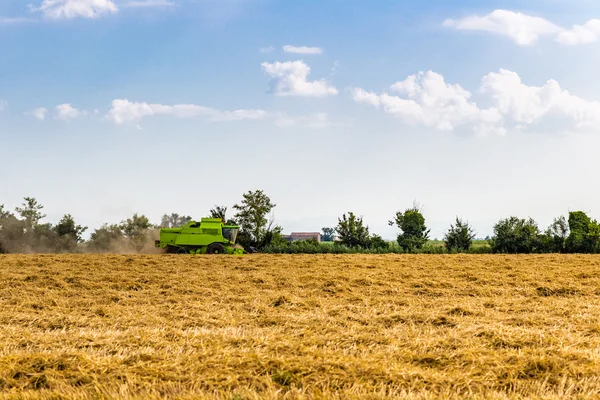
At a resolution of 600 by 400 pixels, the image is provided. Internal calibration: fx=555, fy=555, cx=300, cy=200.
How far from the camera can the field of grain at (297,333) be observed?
3.56 meters

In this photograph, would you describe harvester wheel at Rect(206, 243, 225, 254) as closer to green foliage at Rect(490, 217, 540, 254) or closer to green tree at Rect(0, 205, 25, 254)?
green tree at Rect(0, 205, 25, 254)

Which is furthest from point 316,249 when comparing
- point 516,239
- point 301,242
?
point 516,239

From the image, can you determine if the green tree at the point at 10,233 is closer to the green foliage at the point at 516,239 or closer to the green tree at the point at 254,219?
the green tree at the point at 254,219

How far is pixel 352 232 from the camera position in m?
20.7

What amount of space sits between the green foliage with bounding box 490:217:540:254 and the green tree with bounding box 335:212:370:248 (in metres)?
4.61

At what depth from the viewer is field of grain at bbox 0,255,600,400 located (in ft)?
11.7

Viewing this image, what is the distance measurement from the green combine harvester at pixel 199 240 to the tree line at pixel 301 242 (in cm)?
266

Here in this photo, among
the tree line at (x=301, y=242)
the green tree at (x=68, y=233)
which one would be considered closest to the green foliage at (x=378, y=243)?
the tree line at (x=301, y=242)

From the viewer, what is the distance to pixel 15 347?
15.1 feet

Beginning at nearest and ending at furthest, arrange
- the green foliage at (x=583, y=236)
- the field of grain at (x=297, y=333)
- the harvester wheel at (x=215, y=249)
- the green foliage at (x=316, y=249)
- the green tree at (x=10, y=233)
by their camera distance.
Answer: the field of grain at (x=297, y=333) < the harvester wheel at (x=215, y=249) < the green foliage at (x=316, y=249) < the green foliage at (x=583, y=236) < the green tree at (x=10, y=233)

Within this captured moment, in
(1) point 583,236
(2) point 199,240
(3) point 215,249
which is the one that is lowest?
(3) point 215,249

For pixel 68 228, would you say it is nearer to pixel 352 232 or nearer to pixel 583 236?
pixel 352 232

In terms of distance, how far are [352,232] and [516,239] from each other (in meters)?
5.78

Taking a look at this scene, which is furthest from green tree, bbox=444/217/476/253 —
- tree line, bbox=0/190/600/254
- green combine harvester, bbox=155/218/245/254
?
green combine harvester, bbox=155/218/245/254
